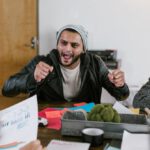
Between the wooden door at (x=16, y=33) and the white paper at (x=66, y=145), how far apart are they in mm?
2823

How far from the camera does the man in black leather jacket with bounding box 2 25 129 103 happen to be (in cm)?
200

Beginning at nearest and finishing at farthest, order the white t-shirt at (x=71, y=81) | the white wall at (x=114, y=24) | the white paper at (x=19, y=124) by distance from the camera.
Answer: the white paper at (x=19, y=124)
the white t-shirt at (x=71, y=81)
the white wall at (x=114, y=24)

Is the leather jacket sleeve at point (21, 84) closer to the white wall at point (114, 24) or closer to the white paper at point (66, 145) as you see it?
the white paper at point (66, 145)

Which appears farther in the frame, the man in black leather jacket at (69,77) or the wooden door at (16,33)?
the wooden door at (16,33)

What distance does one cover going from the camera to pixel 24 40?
3883 millimetres

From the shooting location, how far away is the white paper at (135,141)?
1092 millimetres

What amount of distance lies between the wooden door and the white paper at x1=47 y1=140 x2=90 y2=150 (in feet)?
9.26

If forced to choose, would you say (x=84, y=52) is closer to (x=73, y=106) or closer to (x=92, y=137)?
(x=73, y=106)

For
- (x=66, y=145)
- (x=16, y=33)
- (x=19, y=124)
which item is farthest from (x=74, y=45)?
(x=16, y=33)

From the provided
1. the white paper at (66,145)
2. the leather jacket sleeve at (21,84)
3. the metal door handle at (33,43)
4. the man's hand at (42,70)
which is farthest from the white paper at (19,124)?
the metal door handle at (33,43)

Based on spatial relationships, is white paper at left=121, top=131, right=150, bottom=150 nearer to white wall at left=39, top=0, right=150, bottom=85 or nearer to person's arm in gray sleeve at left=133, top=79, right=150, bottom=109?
person's arm in gray sleeve at left=133, top=79, right=150, bottom=109

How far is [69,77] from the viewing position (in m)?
2.10

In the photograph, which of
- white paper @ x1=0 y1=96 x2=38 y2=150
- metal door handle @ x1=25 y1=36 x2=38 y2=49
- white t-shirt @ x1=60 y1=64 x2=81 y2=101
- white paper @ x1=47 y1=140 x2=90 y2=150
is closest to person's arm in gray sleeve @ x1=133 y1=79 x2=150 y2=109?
white t-shirt @ x1=60 y1=64 x2=81 y2=101

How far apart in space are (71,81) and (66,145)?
38.1 inches
